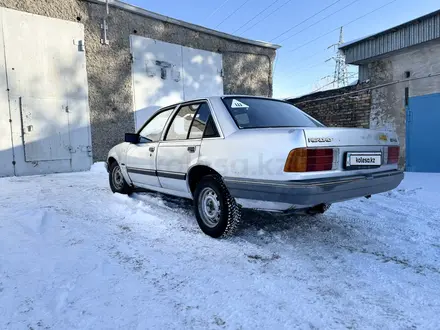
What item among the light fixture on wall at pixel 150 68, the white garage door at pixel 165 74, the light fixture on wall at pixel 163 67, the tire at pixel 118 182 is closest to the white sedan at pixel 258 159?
the tire at pixel 118 182

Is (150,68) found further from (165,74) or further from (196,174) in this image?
(196,174)

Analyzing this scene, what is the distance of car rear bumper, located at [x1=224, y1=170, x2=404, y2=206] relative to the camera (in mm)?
2432

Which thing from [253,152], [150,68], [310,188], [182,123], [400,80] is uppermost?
[150,68]

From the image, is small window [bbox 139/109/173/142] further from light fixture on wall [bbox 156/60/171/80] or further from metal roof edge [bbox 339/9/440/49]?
metal roof edge [bbox 339/9/440/49]

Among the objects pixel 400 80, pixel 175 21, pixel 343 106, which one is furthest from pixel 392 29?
pixel 175 21

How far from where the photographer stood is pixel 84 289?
2.11 m

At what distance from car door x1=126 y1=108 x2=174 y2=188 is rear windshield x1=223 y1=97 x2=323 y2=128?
1.11m

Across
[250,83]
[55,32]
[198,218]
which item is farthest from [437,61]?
[55,32]

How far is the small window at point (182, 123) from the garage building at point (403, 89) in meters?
6.92

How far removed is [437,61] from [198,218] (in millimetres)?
7619

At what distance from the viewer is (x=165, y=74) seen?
9.63m

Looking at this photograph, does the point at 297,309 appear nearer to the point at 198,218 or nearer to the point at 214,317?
the point at 214,317

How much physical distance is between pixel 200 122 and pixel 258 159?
1.02 m

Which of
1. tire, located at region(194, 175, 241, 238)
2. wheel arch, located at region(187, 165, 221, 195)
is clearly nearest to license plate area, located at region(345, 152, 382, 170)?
tire, located at region(194, 175, 241, 238)
